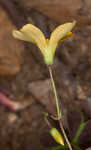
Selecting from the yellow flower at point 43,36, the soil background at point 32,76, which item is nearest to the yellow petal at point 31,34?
the yellow flower at point 43,36

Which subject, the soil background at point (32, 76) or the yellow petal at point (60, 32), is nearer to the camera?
the yellow petal at point (60, 32)

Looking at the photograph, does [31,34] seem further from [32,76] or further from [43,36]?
[32,76]

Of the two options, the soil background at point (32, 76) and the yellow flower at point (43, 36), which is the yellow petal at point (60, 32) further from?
the soil background at point (32, 76)

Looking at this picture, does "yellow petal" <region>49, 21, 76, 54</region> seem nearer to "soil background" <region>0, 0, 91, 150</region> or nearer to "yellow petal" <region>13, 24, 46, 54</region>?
"yellow petal" <region>13, 24, 46, 54</region>

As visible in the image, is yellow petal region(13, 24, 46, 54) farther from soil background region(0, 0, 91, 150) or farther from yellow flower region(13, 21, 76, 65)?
soil background region(0, 0, 91, 150)

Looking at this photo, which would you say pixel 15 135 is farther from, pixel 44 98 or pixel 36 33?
pixel 36 33

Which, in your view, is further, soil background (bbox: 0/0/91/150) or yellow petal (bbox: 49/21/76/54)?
soil background (bbox: 0/0/91/150)

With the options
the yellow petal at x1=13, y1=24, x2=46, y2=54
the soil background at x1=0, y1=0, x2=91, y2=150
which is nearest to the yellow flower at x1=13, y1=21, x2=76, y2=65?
the yellow petal at x1=13, y1=24, x2=46, y2=54

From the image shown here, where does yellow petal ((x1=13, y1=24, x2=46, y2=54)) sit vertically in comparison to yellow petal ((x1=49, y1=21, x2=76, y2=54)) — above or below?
above
